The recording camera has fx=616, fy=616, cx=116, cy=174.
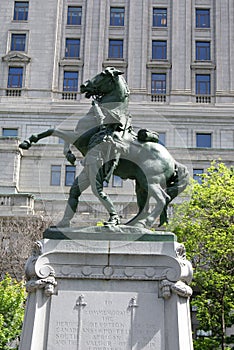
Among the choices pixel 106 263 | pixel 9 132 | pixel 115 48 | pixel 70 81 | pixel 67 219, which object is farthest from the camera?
pixel 115 48

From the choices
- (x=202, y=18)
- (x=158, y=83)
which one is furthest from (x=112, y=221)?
(x=202, y=18)

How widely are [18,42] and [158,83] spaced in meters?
15.5

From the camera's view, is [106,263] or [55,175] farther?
[55,175]

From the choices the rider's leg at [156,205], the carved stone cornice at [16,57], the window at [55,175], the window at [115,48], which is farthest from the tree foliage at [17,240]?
the window at [115,48]

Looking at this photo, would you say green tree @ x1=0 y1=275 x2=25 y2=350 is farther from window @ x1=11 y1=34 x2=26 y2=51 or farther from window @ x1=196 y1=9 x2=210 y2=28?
window @ x1=196 y1=9 x2=210 y2=28

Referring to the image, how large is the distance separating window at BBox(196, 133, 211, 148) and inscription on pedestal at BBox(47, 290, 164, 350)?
4920cm

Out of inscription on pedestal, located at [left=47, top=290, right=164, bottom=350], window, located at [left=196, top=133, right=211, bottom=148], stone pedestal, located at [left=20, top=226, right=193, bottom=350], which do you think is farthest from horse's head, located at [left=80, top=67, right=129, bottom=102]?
window, located at [left=196, top=133, right=211, bottom=148]

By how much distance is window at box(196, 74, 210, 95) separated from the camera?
209ft

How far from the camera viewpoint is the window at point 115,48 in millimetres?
65125

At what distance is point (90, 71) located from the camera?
64.3 m

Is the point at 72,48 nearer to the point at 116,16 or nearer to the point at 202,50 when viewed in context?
the point at 116,16

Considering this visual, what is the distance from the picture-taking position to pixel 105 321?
12.0m

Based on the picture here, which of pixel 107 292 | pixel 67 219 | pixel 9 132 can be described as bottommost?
pixel 107 292

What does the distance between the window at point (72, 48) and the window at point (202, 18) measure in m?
13.0
